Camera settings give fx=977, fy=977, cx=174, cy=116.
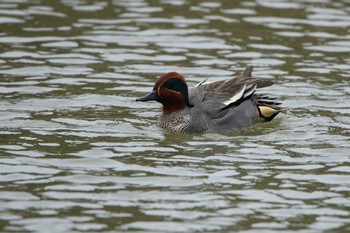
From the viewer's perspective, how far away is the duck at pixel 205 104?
45.9ft

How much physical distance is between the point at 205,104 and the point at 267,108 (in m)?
1.07

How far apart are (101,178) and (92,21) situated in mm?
8976

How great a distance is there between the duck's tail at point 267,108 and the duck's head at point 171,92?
1157mm

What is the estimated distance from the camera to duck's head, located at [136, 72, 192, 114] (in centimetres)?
1397

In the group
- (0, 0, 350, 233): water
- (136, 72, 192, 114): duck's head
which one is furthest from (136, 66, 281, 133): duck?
(0, 0, 350, 233): water

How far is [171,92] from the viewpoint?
14039mm

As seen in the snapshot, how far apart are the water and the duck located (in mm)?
228

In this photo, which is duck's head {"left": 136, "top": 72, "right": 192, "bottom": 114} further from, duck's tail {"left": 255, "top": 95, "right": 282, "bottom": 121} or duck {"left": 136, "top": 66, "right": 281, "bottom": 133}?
duck's tail {"left": 255, "top": 95, "right": 282, "bottom": 121}

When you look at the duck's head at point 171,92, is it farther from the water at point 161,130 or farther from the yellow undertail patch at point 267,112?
the yellow undertail patch at point 267,112

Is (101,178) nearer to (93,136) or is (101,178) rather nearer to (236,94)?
(93,136)

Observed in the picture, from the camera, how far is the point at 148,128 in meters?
14.1

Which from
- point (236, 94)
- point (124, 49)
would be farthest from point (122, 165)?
point (124, 49)

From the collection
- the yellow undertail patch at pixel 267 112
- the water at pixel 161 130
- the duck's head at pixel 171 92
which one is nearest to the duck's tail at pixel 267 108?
the yellow undertail patch at pixel 267 112

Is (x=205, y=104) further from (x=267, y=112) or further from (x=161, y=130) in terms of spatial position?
(x=267, y=112)
